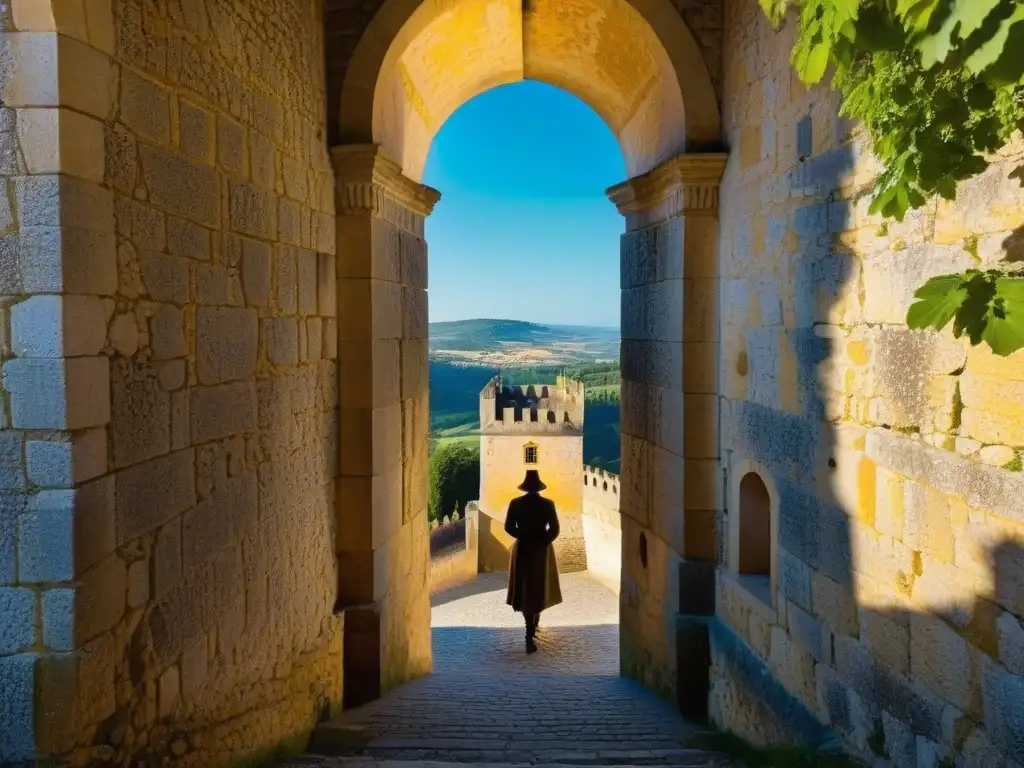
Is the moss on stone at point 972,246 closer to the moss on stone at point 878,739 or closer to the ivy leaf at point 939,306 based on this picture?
the ivy leaf at point 939,306

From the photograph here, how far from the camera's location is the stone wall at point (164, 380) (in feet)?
8.15

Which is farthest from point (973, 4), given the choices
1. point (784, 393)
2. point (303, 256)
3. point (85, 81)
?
point (303, 256)

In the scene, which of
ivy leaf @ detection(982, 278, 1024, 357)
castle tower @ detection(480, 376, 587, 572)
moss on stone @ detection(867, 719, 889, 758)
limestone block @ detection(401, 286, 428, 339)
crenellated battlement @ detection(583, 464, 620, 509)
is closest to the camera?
ivy leaf @ detection(982, 278, 1024, 357)

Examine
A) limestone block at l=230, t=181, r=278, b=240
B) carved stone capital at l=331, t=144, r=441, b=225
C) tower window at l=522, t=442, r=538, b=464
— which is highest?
carved stone capital at l=331, t=144, r=441, b=225

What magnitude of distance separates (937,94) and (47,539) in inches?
121

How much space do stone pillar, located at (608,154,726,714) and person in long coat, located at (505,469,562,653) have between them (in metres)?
2.51

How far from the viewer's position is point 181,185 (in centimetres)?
327

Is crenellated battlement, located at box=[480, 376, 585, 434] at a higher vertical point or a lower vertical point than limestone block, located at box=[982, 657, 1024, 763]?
lower

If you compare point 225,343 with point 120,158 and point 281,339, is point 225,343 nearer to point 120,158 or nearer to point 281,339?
point 281,339

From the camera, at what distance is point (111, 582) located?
108 inches

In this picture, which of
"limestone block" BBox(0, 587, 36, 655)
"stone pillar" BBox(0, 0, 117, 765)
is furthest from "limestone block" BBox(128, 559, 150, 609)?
"limestone block" BBox(0, 587, 36, 655)

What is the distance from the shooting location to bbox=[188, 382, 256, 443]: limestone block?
3.42m

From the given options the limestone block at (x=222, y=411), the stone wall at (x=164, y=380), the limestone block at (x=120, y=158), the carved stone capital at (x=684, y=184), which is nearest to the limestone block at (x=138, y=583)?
the stone wall at (x=164, y=380)

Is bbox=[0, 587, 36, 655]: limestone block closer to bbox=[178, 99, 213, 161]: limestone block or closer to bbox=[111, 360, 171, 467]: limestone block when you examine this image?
bbox=[111, 360, 171, 467]: limestone block
